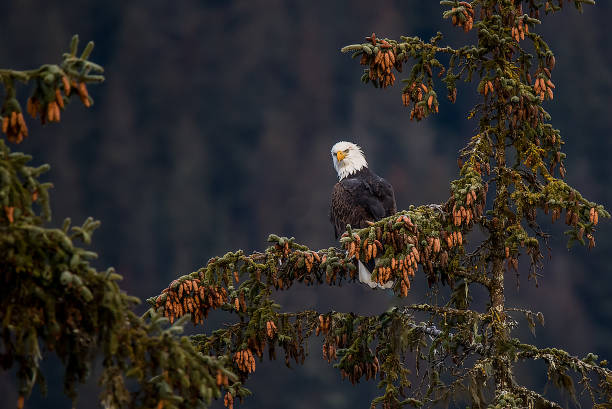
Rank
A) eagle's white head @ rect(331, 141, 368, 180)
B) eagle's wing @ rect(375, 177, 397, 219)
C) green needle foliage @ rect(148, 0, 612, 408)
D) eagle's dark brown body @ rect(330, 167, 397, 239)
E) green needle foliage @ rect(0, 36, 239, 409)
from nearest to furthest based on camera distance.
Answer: green needle foliage @ rect(0, 36, 239, 409)
green needle foliage @ rect(148, 0, 612, 408)
eagle's dark brown body @ rect(330, 167, 397, 239)
eagle's wing @ rect(375, 177, 397, 219)
eagle's white head @ rect(331, 141, 368, 180)

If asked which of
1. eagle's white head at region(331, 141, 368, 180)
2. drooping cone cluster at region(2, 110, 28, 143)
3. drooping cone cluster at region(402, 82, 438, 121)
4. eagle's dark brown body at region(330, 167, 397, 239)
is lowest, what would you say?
drooping cone cluster at region(2, 110, 28, 143)

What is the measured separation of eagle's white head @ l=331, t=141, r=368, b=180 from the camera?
26.7 feet

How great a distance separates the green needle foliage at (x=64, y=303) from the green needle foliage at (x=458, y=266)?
155cm

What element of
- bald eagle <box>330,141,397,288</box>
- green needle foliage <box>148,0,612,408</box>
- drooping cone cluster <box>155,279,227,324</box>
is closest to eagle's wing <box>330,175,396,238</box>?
bald eagle <box>330,141,397,288</box>

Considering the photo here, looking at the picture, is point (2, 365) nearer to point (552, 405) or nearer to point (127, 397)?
point (127, 397)

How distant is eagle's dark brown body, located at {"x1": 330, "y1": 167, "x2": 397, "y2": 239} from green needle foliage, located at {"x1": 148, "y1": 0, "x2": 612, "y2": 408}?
5.63 feet

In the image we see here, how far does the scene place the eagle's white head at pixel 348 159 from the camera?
8.13 metres

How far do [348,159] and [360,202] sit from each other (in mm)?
963

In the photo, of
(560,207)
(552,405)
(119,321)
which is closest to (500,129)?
(560,207)

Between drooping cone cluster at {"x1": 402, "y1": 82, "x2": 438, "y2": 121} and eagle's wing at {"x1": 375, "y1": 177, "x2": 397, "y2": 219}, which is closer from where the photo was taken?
drooping cone cluster at {"x1": 402, "y1": 82, "x2": 438, "y2": 121}

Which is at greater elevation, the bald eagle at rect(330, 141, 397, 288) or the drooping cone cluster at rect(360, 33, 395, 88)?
the bald eagle at rect(330, 141, 397, 288)

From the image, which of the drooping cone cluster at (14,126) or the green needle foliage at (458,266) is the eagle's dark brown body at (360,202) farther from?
the drooping cone cluster at (14,126)

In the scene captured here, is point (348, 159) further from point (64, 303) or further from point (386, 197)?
point (64, 303)

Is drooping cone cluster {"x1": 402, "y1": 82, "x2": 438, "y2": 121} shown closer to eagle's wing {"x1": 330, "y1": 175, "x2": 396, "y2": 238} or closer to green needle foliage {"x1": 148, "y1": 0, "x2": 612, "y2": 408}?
green needle foliage {"x1": 148, "y1": 0, "x2": 612, "y2": 408}
